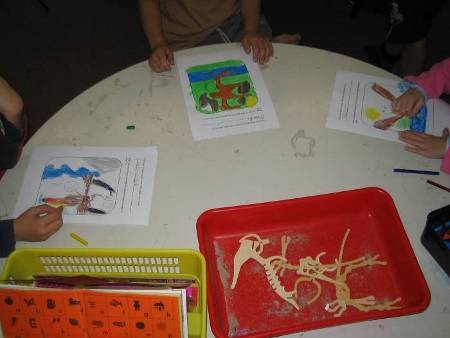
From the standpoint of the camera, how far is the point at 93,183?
31.9 inches

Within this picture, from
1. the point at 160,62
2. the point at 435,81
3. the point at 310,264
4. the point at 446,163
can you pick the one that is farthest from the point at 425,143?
the point at 160,62

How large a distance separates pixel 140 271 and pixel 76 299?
0.13 meters

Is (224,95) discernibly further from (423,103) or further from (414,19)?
(414,19)

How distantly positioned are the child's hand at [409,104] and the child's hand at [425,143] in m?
0.06

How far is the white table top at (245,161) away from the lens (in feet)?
2.43

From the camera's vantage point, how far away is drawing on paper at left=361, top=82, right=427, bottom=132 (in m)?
0.89

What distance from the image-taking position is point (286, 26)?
1.96m

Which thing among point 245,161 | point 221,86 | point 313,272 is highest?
point 221,86

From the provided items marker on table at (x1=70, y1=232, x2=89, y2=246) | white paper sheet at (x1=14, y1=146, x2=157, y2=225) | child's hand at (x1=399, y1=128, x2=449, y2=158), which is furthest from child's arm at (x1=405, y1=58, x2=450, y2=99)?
marker on table at (x1=70, y1=232, x2=89, y2=246)

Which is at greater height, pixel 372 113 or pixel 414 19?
pixel 414 19

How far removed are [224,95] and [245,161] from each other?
0.18 m

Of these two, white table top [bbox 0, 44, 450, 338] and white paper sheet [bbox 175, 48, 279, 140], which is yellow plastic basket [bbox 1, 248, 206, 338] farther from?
white paper sheet [bbox 175, 48, 279, 140]

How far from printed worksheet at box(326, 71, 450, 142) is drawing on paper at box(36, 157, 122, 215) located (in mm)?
474

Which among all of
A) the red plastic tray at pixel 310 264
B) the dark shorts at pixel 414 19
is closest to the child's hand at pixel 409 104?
the red plastic tray at pixel 310 264
